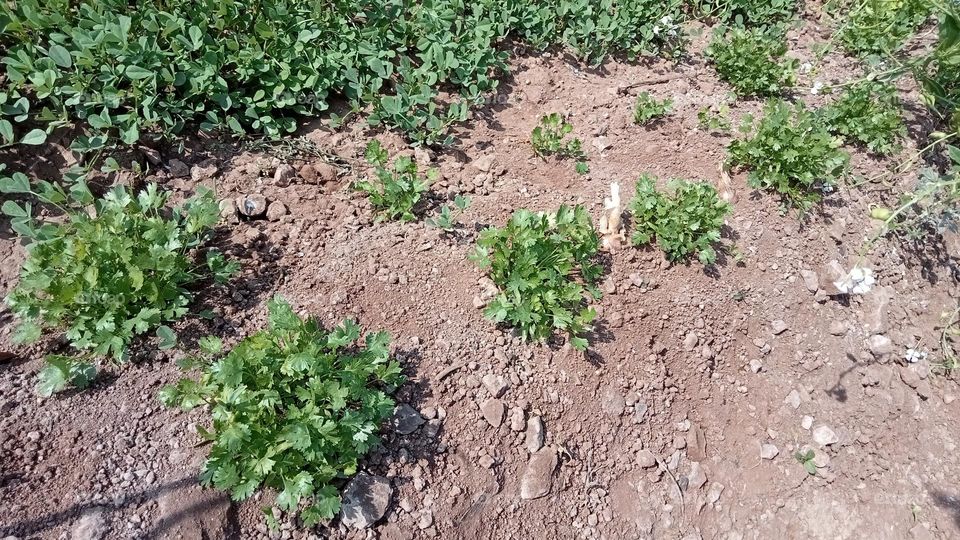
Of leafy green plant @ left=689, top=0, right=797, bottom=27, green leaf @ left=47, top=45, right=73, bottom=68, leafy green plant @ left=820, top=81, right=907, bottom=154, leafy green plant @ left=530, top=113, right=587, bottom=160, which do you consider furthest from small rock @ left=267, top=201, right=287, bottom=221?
leafy green plant @ left=689, top=0, right=797, bottom=27

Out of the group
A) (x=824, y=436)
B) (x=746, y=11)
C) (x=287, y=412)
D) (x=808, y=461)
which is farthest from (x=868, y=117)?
(x=287, y=412)

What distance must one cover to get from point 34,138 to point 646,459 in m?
3.18

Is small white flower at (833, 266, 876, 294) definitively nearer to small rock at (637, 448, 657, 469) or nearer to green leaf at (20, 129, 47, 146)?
small rock at (637, 448, 657, 469)

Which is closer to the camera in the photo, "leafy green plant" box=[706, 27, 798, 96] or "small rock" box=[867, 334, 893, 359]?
"small rock" box=[867, 334, 893, 359]

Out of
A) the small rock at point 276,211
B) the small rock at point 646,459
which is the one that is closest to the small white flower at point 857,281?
the small rock at point 646,459

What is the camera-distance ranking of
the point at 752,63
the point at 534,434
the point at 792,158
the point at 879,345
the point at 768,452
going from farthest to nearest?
the point at 752,63, the point at 792,158, the point at 879,345, the point at 768,452, the point at 534,434

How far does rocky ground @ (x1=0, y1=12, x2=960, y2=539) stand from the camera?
2205 mm

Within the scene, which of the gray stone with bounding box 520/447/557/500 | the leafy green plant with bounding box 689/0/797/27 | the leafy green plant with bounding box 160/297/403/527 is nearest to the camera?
the leafy green plant with bounding box 160/297/403/527

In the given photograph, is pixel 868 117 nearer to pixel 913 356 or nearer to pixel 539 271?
pixel 913 356

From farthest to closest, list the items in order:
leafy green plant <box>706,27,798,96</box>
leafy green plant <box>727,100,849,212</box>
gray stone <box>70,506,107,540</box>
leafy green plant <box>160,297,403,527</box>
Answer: leafy green plant <box>706,27,798,96</box>
leafy green plant <box>727,100,849,212</box>
leafy green plant <box>160,297,403,527</box>
gray stone <box>70,506,107,540</box>

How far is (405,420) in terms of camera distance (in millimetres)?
2477

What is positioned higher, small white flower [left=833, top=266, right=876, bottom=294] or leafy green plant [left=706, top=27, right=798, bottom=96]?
leafy green plant [left=706, top=27, right=798, bottom=96]

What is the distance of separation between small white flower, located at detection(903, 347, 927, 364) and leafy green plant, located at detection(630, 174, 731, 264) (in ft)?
4.15

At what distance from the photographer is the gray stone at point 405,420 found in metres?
2.46
